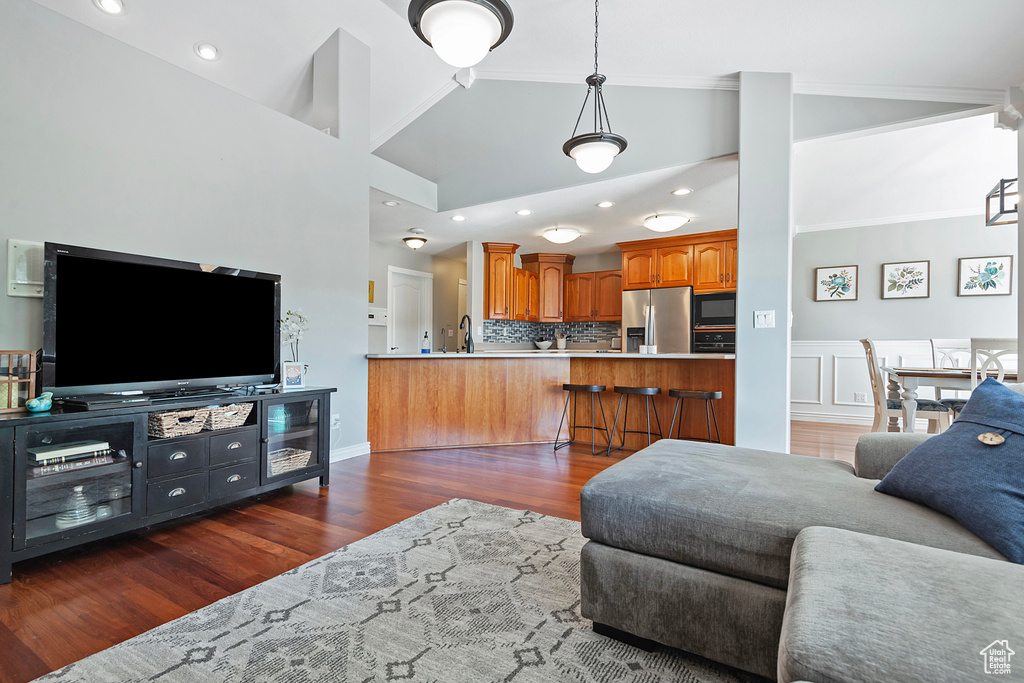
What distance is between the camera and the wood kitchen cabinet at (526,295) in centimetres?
716

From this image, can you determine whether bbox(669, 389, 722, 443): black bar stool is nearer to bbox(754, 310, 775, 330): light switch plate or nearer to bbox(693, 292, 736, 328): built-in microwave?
bbox(754, 310, 775, 330): light switch plate

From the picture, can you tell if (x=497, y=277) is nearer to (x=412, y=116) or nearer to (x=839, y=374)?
(x=412, y=116)

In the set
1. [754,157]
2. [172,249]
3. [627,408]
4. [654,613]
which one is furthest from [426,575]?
[754,157]

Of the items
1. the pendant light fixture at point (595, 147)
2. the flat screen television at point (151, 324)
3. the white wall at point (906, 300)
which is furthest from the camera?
the white wall at point (906, 300)

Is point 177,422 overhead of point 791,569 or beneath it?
overhead

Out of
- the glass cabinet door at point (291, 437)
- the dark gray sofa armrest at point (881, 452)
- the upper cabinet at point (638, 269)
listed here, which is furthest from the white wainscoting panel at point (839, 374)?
the glass cabinet door at point (291, 437)

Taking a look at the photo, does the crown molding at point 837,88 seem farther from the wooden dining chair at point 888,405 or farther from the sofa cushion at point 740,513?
the sofa cushion at point 740,513

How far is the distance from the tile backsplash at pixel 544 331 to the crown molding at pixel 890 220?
278 centimetres

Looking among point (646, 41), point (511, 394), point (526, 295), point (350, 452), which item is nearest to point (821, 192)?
point (646, 41)

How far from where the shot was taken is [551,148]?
14.6ft

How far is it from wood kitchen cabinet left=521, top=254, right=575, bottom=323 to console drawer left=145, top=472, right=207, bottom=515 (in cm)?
548

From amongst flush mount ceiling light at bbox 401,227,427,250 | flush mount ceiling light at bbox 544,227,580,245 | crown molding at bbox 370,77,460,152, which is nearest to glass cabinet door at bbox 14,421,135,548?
crown molding at bbox 370,77,460,152

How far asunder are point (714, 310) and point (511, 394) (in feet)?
10.0

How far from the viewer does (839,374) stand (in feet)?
19.2
